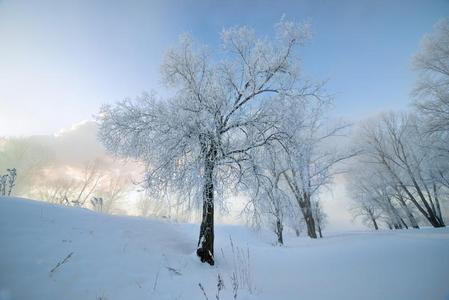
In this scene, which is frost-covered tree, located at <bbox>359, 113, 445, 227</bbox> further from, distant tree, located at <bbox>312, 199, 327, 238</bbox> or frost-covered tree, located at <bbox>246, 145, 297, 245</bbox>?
frost-covered tree, located at <bbox>246, 145, 297, 245</bbox>

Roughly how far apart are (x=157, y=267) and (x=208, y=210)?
2.00m

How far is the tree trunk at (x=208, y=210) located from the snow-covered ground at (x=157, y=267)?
1.02 feet

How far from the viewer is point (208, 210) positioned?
6160mm

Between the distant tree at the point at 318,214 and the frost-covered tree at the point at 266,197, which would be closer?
the frost-covered tree at the point at 266,197

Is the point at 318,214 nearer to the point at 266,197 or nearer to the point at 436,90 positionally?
the point at 436,90

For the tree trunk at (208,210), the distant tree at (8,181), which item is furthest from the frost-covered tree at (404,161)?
the distant tree at (8,181)

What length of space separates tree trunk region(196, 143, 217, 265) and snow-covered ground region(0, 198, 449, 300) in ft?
1.02

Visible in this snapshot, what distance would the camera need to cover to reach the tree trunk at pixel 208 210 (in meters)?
5.73

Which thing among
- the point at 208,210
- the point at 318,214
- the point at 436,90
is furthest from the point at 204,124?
the point at 318,214

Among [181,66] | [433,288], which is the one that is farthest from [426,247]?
[181,66]

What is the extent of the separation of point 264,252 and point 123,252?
4802 mm

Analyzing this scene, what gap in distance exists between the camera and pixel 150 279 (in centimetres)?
440

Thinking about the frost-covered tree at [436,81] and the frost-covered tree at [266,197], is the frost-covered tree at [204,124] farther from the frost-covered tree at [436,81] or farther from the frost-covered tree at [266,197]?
the frost-covered tree at [436,81]

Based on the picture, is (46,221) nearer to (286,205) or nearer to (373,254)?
(286,205)
